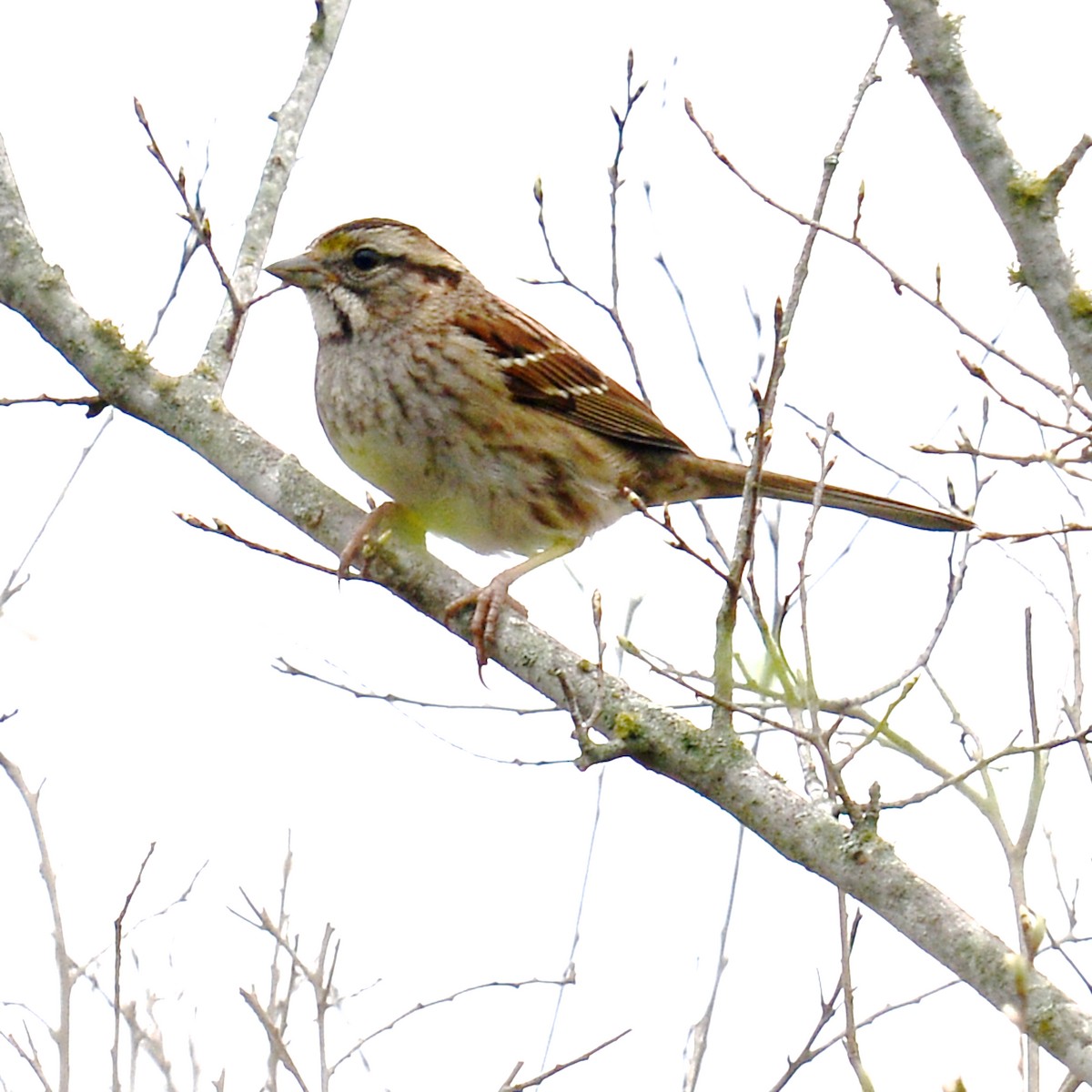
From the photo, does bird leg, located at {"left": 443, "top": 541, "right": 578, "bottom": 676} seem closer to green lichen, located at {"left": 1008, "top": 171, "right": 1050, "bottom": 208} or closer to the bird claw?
the bird claw

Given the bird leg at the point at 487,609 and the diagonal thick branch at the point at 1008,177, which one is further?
the bird leg at the point at 487,609

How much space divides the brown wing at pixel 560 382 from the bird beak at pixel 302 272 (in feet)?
1.53

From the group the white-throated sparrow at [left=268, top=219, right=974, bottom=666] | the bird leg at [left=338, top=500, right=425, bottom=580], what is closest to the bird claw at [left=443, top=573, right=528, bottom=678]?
the bird leg at [left=338, top=500, right=425, bottom=580]

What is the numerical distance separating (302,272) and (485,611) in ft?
5.42

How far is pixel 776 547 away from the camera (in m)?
3.88

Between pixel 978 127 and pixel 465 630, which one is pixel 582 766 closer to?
pixel 465 630

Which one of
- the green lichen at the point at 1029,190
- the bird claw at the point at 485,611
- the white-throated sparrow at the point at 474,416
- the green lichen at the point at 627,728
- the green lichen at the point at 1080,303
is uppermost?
the white-throated sparrow at the point at 474,416

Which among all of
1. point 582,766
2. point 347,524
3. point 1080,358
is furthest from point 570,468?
point 1080,358

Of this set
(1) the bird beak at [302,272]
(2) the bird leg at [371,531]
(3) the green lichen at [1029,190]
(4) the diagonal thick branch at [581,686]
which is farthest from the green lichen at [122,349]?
(3) the green lichen at [1029,190]

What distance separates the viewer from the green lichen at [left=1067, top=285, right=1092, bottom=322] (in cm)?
258

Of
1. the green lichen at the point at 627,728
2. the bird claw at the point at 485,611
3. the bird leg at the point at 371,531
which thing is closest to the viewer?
the green lichen at the point at 627,728

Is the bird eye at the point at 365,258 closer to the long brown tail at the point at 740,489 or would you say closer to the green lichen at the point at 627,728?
the long brown tail at the point at 740,489

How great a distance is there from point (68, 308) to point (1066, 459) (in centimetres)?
252

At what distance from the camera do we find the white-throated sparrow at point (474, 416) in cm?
471
